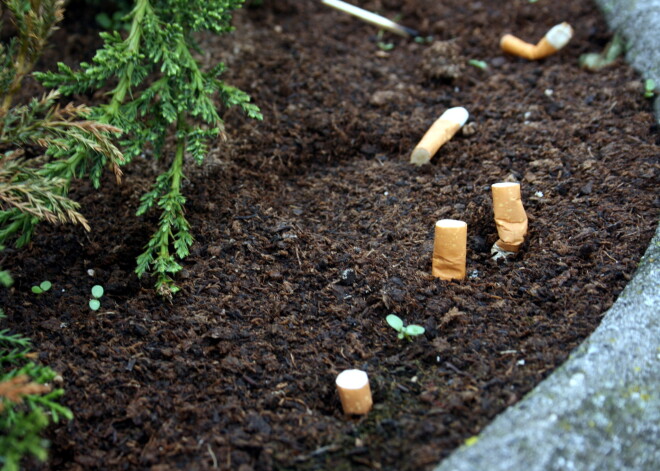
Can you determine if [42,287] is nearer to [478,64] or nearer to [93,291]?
[93,291]

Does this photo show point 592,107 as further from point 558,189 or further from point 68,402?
point 68,402

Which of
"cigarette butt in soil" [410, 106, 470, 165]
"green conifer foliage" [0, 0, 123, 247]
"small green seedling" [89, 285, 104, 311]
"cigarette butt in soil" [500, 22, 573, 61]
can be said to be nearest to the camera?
"green conifer foliage" [0, 0, 123, 247]

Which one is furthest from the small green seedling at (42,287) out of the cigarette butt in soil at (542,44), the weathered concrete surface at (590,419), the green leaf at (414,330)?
the cigarette butt in soil at (542,44)

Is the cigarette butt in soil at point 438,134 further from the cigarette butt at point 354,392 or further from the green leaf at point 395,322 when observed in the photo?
the cigarette butt at point 354,392

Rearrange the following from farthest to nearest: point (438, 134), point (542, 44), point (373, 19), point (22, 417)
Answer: point (373, 19) < point (542, 44) < point (438, 134) < point (22, 417)

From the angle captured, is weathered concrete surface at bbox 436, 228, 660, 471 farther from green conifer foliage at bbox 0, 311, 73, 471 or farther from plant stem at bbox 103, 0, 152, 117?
plant stem at bbox 103, 0, 152, 117

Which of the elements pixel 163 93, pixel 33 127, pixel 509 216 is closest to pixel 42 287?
pixel 33 127

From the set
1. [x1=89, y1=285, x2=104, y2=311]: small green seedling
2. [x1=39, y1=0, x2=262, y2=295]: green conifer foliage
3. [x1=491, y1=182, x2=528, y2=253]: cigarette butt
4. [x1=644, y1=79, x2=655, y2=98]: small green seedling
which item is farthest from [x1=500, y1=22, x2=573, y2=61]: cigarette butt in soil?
[x1=89, y1=285, x2=104, y2=311]: small green seedling
